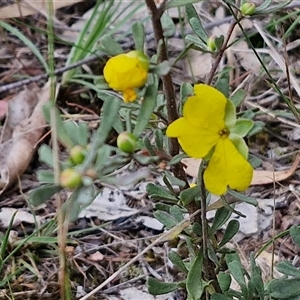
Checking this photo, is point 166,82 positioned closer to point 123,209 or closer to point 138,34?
point 138,34

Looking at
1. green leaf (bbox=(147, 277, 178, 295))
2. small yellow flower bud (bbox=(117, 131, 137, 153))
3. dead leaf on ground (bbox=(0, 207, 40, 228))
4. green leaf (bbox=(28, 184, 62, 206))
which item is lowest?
dead leaf on ground (bbox=(0, 207, 40, 228))

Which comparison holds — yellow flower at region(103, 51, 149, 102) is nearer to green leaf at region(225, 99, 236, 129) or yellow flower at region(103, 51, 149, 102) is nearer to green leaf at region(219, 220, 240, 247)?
green leaf at region(225, 99, 236, 129)

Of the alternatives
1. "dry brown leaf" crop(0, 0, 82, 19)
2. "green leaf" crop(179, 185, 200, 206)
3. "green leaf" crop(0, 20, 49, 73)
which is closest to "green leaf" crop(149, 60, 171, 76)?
"green leaf" crop(179, 185, 200, 206)


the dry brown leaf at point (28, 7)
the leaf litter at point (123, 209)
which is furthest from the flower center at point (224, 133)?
the dry brown leaf at point (28, 7)

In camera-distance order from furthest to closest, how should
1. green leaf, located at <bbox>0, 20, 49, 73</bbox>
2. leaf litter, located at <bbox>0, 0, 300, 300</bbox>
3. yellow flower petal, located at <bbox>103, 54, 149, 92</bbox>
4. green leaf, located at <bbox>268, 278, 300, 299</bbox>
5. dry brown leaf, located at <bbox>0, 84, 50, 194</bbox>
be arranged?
1. green leaf, located at <bbox>0, 20, 49, 73</bbox>
2. dry brown leaf, located at <bbox>0, 84, 50, 194</bbox>
3. leaf litter, located at <bbox>0, 0, 300, 300</bbox>
4. green leaf, located at <bbox>268, 278, 300, 299</bbox>
5. yellow flower petal, located at <bbox>103, 54, 149, 92</bbox>

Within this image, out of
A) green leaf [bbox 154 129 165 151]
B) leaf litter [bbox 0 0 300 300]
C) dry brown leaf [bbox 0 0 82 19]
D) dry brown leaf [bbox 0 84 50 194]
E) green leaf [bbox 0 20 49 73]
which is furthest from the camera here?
dry brown leaf [bbox 0 0 82 19]

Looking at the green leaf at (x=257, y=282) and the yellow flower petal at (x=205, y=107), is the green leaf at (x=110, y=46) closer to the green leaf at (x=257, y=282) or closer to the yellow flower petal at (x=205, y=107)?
the yellow flower petal at (x=205, y=107)

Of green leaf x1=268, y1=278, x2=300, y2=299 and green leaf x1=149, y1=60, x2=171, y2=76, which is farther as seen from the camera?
green leaf x1=268, y1=278, x2=300, y2=299

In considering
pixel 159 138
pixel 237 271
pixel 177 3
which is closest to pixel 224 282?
pixel 237 271
